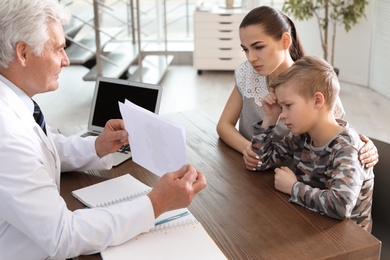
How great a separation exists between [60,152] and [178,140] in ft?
1.83

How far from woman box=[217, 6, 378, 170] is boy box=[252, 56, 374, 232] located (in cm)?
25

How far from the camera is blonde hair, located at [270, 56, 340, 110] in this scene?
5.04 feet

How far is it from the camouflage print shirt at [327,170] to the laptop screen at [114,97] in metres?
0.49

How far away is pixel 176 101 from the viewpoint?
5.14 m

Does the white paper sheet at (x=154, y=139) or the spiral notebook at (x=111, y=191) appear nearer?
the white paper sheet at (x=154, y=139)

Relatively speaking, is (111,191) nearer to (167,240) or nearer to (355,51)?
(167,240)

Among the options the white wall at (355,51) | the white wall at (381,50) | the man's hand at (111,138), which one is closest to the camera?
the man's hand at (111,138)

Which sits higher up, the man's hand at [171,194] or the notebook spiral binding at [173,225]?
the man's hand at [171,194]

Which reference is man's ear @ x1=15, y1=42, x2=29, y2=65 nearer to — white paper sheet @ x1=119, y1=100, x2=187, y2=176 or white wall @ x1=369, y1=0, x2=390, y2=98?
white paper sheet @ x1=119, y1=100, x2=187, y2=176

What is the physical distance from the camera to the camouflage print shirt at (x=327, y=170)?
4.62 feet

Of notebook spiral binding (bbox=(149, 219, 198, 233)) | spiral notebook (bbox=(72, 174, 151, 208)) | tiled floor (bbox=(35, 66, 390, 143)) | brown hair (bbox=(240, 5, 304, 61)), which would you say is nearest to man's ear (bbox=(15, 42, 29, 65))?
spiral notebook (bbox=(72, 174, 151, 208))

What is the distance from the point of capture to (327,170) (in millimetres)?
1545

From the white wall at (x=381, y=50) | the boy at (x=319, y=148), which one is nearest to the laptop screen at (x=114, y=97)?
the boy at (x=319, y=148)

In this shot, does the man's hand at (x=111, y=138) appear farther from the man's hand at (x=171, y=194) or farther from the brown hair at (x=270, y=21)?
the brown hair at (x=270, y=21)
